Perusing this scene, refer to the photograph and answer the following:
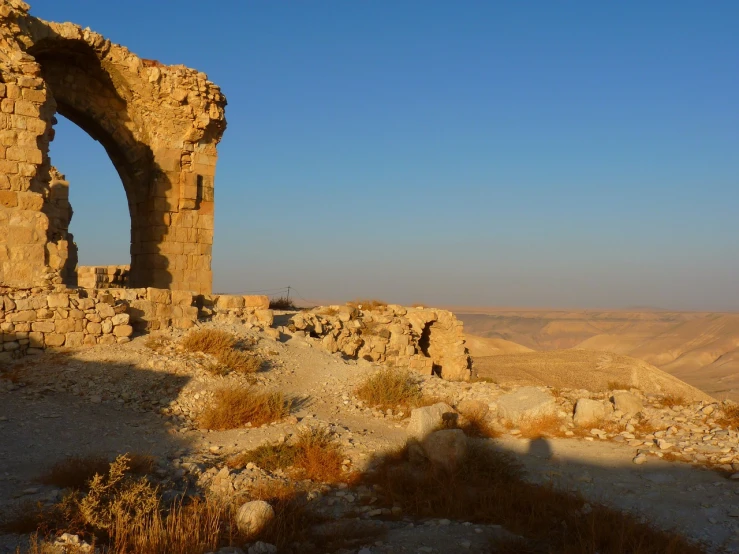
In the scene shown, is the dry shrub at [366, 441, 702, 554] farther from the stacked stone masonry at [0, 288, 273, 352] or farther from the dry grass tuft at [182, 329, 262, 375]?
the stacked stone masonry at [0, 288, 273, 352]

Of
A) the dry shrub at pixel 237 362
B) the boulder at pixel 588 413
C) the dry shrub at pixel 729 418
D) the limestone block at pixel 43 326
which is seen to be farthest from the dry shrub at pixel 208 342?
the dry shrub at pixel 729 418

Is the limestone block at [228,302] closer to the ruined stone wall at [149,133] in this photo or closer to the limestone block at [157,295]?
the limestone block at [157,295]

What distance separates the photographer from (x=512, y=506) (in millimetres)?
4656

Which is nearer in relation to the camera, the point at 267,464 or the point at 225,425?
the point at 267,464

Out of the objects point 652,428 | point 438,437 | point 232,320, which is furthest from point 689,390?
point 438,437

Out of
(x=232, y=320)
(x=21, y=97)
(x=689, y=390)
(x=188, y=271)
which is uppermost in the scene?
(x=21, y=97)

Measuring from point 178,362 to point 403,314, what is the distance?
6746 mm

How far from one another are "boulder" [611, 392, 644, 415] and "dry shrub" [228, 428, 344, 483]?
3.74m

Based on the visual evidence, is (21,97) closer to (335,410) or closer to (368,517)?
(335,410)

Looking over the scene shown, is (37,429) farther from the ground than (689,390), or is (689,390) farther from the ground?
(37,429)

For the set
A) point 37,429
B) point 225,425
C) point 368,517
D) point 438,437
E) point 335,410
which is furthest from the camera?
point 335,410

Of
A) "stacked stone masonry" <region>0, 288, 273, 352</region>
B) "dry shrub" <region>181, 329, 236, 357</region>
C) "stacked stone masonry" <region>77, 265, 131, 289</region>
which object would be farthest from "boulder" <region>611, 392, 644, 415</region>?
"stacked stone masonry" <region>77, 265, 131, 289</region>

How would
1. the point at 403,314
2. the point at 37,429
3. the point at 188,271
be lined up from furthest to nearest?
the point at 403,314
the point at 188,271
the point at 37,429

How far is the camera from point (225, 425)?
677cm
